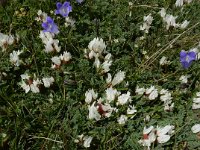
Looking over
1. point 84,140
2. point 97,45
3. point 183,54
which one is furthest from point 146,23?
point 84,140

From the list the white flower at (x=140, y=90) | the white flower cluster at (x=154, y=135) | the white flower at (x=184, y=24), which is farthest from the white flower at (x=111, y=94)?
the white flower at (x=184, y=24)

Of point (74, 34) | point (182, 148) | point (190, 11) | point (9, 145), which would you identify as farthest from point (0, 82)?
point (190, 11)

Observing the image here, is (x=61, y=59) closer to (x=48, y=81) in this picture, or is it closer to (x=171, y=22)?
(x=48, y=81)

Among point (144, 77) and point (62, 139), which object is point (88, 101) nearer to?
point (62, 139)

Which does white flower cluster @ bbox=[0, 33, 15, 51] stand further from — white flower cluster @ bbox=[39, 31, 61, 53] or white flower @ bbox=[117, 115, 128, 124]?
white flower @ bbox=[117, 115, 128, 124]

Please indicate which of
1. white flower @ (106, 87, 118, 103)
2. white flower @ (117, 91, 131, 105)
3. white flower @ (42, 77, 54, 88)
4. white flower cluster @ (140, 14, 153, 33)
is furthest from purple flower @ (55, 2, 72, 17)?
white flower @ (117, 91, 131, 105)
